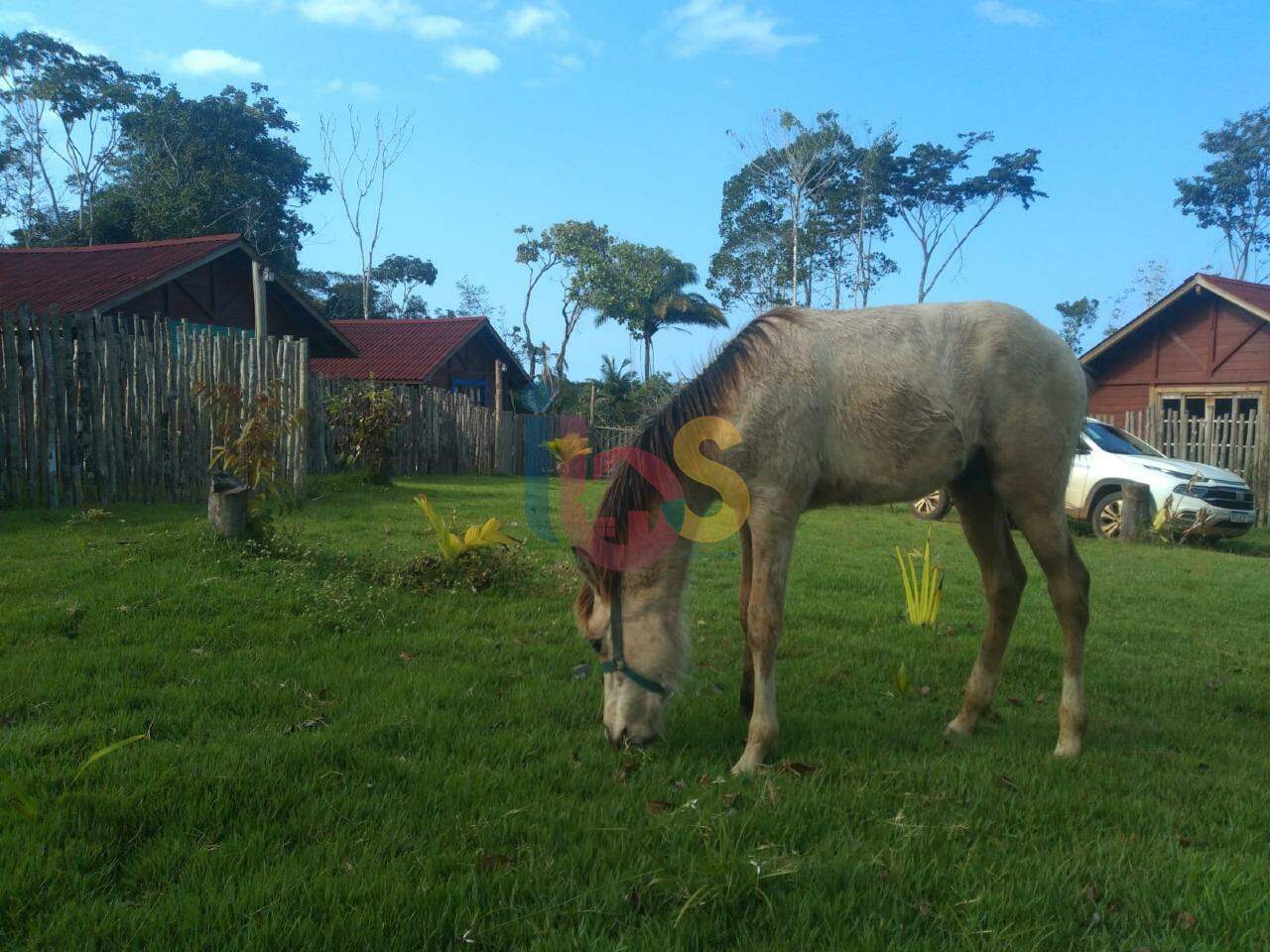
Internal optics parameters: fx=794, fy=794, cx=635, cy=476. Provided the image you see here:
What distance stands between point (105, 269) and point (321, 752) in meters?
16.2

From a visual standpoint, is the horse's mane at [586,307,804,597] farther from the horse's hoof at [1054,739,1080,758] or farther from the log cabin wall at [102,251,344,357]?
the log cabin wall at [102,251,344,357]

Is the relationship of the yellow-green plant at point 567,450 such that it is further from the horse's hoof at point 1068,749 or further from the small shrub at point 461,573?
the horse's hoof at point 1068,749

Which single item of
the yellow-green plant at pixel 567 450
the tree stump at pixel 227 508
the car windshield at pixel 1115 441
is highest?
the car windshield at pixel 1115 441

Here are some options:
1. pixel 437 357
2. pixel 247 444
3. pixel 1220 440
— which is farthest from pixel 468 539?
pixel 437 357

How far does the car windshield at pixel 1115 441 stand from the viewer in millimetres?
11727

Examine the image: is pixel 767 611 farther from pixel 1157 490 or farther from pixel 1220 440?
pixel 1220 440

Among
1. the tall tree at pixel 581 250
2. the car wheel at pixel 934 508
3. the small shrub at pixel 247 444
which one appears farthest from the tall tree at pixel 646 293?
the small shrub at pixel 247 444

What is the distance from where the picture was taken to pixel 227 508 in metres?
5.65

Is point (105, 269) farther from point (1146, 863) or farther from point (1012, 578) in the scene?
point (1146, 863)

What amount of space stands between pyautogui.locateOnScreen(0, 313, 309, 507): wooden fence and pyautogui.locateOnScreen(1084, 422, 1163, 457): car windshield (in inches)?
430

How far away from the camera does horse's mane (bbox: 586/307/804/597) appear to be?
10.6 feet

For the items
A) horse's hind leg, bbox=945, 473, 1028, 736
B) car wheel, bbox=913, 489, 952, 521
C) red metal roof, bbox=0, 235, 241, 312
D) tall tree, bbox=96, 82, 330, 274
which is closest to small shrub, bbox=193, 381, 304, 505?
horse's hind leg, bbox=945, 473, 1028, 736

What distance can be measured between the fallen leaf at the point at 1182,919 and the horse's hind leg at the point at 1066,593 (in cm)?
125

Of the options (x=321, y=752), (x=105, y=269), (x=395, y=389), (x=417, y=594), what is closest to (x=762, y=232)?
(x=395, y=389)
